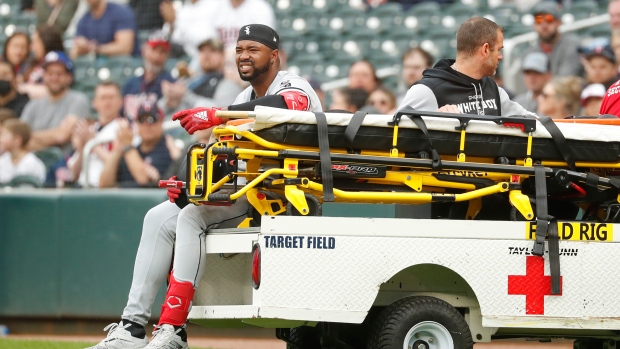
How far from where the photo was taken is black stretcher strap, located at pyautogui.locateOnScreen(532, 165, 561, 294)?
5.81 m

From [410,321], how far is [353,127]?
1.06 m

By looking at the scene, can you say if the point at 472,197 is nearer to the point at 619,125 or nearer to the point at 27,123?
the point at 619,125

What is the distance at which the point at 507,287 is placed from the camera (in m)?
5.83

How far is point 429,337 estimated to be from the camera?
5.80m

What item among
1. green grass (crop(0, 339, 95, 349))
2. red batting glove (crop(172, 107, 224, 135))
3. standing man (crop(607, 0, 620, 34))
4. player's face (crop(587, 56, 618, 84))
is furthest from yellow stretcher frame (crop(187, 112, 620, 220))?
standing man (crop(607, 0, 620, 34))

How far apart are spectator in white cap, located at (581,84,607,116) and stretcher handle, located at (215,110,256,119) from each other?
16.4ft

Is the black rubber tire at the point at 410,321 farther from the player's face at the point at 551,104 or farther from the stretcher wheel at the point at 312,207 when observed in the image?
the player's face at the point at 551,104

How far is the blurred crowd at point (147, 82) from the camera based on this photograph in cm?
1123

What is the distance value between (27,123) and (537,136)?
7.88 metres

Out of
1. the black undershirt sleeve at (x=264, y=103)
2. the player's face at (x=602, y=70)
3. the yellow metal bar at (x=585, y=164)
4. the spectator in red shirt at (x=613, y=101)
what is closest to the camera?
the yellow metal bar at (x=585, y=164)

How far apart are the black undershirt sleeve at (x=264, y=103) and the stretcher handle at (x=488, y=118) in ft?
2.67

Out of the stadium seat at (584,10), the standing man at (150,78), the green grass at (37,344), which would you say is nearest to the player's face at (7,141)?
the standing man at (150,78)

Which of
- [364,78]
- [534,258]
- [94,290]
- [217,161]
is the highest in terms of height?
[364,78]

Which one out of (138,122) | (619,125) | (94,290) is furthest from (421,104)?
(138,122)
